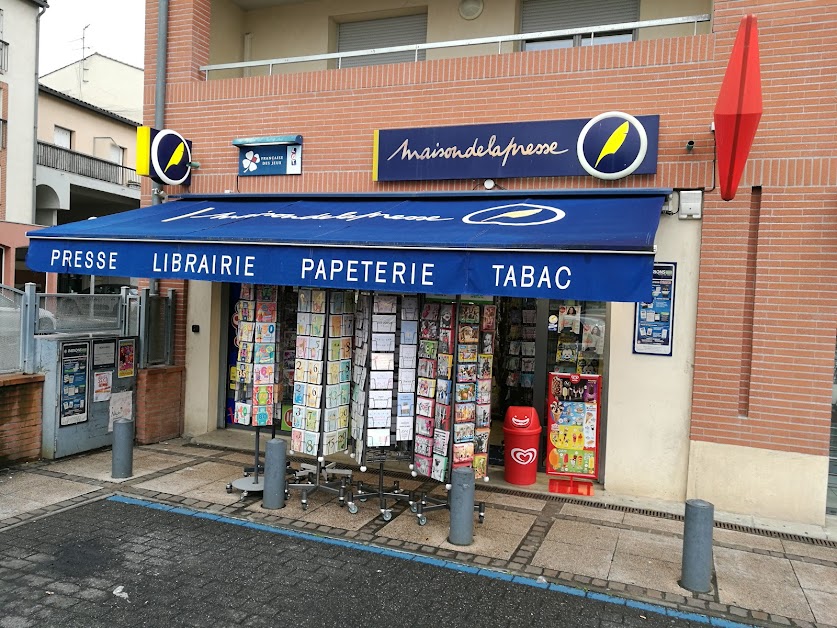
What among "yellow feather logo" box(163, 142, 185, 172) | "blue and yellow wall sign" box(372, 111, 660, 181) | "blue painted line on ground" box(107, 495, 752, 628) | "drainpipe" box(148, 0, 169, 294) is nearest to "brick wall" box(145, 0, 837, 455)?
"blue and yellow wall sign" box(372, 111, 660, 181)

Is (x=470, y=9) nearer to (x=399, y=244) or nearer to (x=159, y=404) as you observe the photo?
(x=399, y=244)

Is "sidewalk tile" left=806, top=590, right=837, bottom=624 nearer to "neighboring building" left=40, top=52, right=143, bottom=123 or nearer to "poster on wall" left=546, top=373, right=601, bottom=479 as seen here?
"poster on wall" left=546, top=373, right=601, bottom=479

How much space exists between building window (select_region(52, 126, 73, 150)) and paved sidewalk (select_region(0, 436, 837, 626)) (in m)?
23.8

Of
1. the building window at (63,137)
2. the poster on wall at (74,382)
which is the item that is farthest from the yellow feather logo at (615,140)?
the building window at (63,137)

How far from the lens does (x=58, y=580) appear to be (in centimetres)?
509

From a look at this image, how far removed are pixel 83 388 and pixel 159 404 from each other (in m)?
1.18

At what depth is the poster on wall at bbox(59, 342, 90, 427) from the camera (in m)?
8.41

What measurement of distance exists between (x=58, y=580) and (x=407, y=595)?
2.73 meters

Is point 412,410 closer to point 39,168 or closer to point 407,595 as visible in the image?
point 407,595

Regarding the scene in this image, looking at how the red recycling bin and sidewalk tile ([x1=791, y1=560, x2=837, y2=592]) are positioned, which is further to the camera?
the red recycling bin

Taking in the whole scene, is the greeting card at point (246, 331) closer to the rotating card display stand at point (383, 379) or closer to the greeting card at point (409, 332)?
the rotating card display stand at point (383, 379)

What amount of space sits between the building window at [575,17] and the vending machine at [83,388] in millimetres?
7271

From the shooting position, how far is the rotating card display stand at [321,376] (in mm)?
6938

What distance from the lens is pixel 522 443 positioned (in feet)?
25.8
